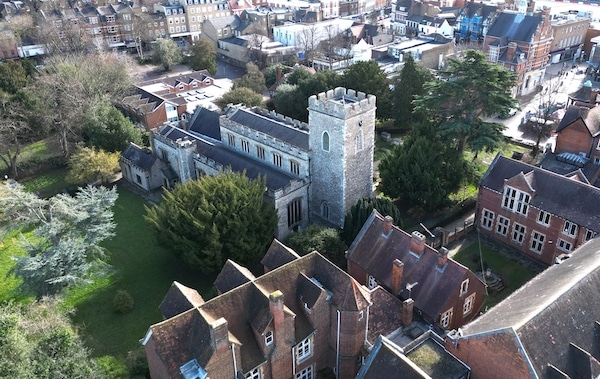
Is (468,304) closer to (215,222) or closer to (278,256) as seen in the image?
(278,256)

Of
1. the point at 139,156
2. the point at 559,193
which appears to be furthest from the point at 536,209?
the point at 139,156

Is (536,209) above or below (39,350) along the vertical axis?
below

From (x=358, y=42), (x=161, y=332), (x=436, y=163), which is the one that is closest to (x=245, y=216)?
(x=161, y=332)

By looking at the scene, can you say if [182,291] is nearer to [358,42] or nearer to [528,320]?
[528,320]

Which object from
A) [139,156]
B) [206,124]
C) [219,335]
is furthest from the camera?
[206,124]

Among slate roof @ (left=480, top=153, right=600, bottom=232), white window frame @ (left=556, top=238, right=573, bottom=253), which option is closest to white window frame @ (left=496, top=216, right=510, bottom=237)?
slate roof @ (left=480, top=153, right=600, bottom=232)

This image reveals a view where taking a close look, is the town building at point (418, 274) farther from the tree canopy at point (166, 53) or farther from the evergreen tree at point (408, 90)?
the tree canopy at point (166, 53)

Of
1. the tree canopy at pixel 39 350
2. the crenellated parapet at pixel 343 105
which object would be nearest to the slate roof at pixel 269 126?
the crenellated parapet at pixel 343 105

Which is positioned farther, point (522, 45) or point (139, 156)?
point (522, 45)
